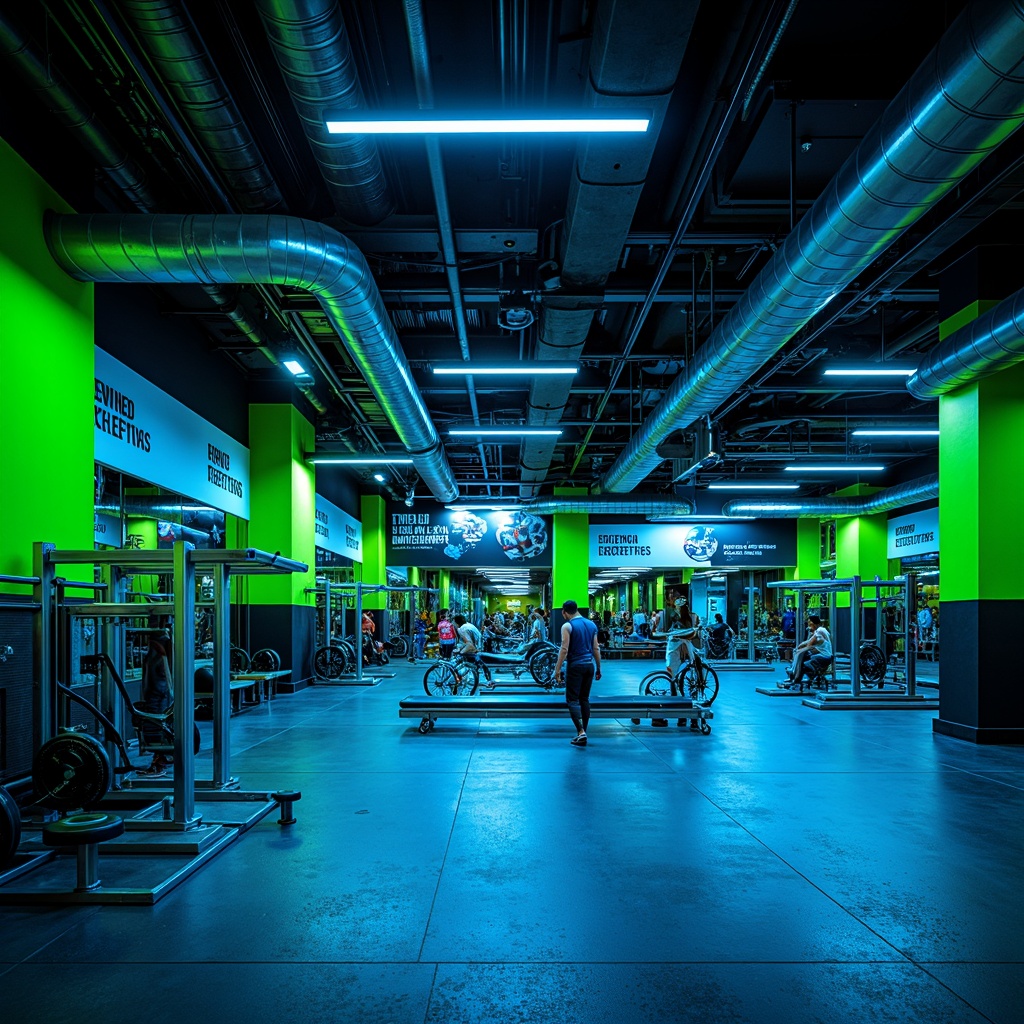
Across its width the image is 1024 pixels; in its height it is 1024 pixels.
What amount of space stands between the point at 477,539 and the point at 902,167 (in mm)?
17865

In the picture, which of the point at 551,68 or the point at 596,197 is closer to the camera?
the point at 551,68

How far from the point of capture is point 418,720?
1052 cm

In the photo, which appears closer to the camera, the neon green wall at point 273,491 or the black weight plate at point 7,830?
the black weight plate at point 7,830

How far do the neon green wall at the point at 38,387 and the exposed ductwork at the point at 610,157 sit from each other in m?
3.98

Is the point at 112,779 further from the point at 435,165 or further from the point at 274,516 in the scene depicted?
the point at 274,516

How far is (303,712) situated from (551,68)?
8661mm

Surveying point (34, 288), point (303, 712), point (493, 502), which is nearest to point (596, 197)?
point (34, 288)

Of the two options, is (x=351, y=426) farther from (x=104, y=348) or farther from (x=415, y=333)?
(x=104, y=348)

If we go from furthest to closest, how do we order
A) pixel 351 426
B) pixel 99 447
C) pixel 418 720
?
pixel 351 426, pixel 418 720, pixel 99 447

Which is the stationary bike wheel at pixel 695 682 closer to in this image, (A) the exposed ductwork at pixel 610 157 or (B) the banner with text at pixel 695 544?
(A) the exposed ductwork at pixel 610 157

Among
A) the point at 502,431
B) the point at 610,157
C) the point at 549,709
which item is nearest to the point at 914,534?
the point at 502,431

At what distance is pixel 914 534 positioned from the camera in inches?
778

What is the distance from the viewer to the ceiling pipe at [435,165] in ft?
15.0

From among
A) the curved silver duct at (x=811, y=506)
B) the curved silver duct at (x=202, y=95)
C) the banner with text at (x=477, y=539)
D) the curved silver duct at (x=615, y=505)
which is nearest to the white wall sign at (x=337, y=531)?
the banner with text at (x=477, y=539)
